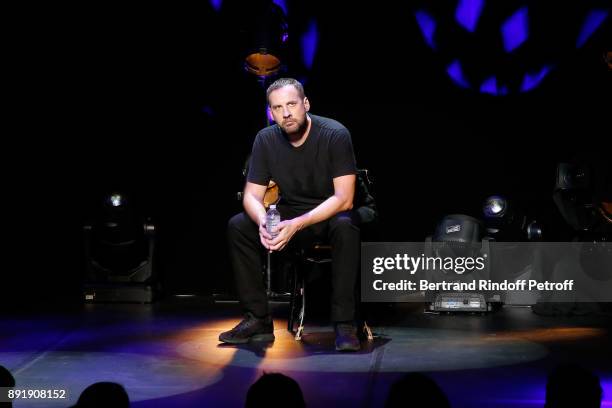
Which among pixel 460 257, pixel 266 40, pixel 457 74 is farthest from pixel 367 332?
pixel 457 74

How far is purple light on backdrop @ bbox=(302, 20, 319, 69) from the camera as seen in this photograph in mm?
5629

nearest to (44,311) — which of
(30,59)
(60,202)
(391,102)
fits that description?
(60,202)

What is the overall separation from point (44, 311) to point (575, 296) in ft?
10.2

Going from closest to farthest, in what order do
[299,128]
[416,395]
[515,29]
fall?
[416,395]
[299,128]
[515,29]

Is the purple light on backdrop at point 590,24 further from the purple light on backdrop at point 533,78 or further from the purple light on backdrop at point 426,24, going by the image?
the purple light on backdrop at point 426,24

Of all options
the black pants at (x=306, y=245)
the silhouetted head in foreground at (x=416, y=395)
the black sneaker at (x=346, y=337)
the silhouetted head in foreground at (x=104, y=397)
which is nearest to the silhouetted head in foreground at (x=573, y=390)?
the silhouetted head in foreground at (x=416, y=395)

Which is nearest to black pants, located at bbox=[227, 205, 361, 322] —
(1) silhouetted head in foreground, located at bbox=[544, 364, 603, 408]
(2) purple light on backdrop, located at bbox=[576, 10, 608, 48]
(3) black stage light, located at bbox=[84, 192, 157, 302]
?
(3) black stage light, located at bbox=[84, 192, 157, 302]

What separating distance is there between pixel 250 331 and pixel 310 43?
2.66 m

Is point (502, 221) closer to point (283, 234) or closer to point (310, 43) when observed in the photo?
point (310, 43)

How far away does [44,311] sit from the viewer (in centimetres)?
480

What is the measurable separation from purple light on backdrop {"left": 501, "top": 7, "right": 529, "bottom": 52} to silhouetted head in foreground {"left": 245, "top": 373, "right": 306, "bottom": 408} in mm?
4354

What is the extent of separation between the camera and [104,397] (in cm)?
150

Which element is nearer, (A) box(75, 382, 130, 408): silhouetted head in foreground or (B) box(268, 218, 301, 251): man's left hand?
(A) box(75, 382, 130, 408): silhouetted head in foreground

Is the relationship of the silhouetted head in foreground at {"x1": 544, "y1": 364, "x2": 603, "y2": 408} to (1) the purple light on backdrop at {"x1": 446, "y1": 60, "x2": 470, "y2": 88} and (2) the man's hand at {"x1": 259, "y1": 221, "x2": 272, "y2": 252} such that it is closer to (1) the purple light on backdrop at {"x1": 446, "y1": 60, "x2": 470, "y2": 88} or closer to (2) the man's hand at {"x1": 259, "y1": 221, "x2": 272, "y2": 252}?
(2) the man's hand at {"x1": 259, "y1": 221, "x2": 272, "y2": 252}
